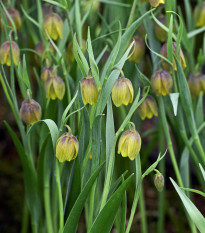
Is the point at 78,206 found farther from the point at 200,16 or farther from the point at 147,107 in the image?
the point at 200,16

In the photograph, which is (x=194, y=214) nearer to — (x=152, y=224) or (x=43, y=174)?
(x=43, y=174)

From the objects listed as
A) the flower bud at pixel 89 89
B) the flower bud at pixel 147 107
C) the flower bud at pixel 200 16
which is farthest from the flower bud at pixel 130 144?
the flower bud at pixel 200 16

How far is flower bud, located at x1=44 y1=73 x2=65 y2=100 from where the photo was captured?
49.1 inches

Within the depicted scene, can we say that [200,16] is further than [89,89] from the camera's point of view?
Yes

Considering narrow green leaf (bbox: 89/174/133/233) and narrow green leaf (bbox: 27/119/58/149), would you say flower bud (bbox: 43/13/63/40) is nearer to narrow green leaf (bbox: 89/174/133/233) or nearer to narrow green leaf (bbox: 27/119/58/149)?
narrow green leaf (bbox: 27/119/58/149)

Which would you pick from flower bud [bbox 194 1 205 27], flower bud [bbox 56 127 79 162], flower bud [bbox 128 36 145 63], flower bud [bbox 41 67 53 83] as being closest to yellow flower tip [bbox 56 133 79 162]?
flower bud [bbox 56 127 79 162]

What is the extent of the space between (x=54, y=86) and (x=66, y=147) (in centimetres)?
23

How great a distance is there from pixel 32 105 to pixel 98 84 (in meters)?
0.21

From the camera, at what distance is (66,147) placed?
1.07 m

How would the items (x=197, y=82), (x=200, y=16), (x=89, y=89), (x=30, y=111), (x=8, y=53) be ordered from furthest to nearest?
(x=200, y=16)
(x=197, y=82)
(x=8, y=53)
(x=30, y=111)
(x=89, y=89)

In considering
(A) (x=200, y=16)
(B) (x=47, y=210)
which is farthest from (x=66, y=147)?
(A) (x=200, y=16)

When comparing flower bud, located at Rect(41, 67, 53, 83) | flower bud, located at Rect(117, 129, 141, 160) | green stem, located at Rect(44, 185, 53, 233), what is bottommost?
green stem, located at Rect(44, 185, 53, 233)

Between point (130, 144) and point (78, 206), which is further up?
point (130, 144)

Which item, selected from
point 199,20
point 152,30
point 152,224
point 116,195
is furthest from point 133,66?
point 152,224
